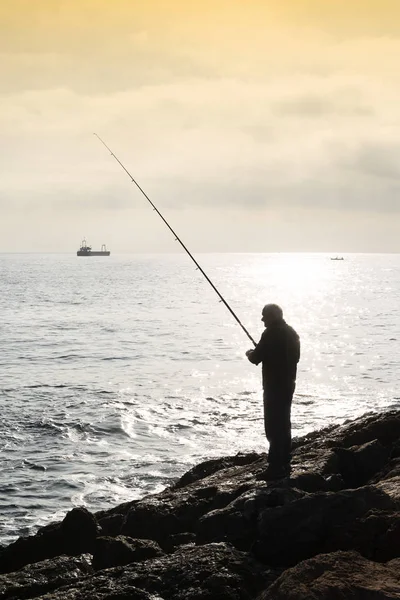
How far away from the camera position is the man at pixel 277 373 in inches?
293

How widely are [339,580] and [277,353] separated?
3345mm

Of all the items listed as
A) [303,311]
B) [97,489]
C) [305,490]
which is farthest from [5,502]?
[303,311]

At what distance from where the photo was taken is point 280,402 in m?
7.46

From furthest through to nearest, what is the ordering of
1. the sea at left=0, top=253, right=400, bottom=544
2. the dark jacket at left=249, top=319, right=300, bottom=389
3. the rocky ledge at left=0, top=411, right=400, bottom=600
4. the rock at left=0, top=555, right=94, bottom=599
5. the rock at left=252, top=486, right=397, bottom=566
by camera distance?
the sea at left=0, top=253, right=400, bottom=544
the dark jacket at left=249, top=319, right=300, bottom=389
the rock at left=0, top=555, right=94, bottom=599
the rock at left=252, top=486, right=397, bottom=566
the rocky ledge at left=0, top=411, right=400, bottom=600

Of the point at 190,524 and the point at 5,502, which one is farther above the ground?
the point at 190,524

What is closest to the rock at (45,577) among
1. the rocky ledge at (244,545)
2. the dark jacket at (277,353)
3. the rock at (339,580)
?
the rocky ledge at (244,545)

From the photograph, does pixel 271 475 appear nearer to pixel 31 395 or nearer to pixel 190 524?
pixel 190 524

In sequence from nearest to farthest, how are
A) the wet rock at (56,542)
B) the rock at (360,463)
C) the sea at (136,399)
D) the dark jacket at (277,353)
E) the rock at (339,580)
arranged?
1. the rock at (339,580)
2. the wet rock at (56,542)
3. the dark jacket at (277,353)
4. the rock at (360,463)
5. the sea at (136,399)

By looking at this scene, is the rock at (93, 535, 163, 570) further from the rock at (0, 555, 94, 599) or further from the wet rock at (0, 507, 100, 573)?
the wet rock at (0, 507, 100, 573)

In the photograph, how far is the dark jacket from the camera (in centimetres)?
743

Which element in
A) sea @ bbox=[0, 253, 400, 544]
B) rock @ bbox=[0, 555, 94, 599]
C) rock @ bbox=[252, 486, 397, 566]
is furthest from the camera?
sea @ bbox=[0, 253, 400, 544]

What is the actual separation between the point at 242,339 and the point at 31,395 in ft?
56.1

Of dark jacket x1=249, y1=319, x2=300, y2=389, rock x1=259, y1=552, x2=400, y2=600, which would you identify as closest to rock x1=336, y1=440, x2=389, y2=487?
dark jacket x1=249, y1=319, x2=300, y2=389

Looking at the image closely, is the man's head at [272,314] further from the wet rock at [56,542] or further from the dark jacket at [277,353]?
the wet rock at [56,542]
